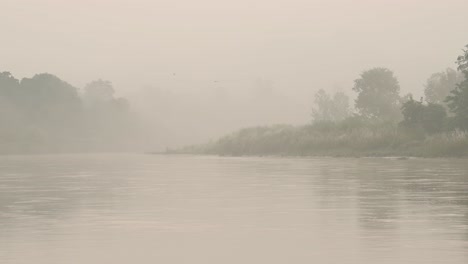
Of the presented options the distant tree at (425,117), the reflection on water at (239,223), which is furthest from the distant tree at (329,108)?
the reflection on water at (239,223)

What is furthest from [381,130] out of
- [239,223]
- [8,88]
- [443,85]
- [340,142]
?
[8,88]

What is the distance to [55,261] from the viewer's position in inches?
663

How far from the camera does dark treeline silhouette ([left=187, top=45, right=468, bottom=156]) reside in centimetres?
8419

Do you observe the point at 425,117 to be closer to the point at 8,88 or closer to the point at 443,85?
the point at 443,85

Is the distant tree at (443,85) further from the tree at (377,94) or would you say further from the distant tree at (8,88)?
the distant tree at (8,88)

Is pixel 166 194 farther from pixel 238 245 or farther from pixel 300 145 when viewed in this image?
pixel 300 145

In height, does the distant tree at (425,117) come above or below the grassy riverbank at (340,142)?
above

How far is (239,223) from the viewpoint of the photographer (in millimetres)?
23438

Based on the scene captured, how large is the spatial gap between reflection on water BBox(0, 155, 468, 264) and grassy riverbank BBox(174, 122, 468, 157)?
135 feet

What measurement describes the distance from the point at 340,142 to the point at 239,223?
7500 cm

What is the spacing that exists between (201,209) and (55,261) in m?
→ 11.4

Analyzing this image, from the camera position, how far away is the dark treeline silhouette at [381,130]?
8419 cm

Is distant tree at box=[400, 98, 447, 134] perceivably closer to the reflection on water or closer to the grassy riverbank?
the grassy riverbank

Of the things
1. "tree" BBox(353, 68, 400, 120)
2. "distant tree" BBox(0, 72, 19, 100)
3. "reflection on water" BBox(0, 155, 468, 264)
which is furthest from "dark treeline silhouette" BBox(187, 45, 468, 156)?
"distant tree" BBox(0, 72, 19, 100)
